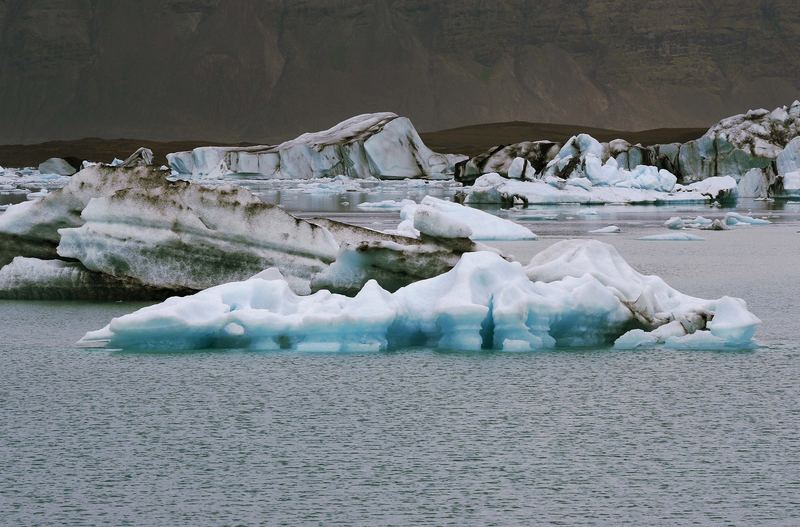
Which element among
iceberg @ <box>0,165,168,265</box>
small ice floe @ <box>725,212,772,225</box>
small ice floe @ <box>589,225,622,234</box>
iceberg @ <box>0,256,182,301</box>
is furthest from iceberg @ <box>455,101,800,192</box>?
iceberg @ <box>0,256,182,301</box>

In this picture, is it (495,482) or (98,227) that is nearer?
(495,482)

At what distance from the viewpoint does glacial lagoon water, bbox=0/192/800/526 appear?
5.39m

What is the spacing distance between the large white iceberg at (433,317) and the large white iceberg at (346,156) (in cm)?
4543

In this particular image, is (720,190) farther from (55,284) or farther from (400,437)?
(400,437)

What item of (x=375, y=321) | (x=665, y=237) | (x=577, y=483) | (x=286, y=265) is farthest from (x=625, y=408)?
(x=665, y=237)

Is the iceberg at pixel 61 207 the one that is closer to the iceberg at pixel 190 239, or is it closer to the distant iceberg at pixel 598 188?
the iceberg at pixel 190 239

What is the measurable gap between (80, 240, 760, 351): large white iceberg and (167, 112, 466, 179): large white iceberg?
149 ft

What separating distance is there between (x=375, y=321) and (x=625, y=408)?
246 cm

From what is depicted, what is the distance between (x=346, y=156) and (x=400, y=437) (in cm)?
4935

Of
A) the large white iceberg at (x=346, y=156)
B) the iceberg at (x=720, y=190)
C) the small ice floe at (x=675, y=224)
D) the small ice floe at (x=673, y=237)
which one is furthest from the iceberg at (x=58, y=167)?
the small ice floe at (x=673, y=237)

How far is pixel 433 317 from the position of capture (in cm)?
941

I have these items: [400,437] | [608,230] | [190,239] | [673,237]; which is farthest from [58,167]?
[400,437]

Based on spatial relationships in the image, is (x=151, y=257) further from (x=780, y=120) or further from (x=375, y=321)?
(x=780, y=120)

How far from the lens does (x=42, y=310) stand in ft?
39.3
